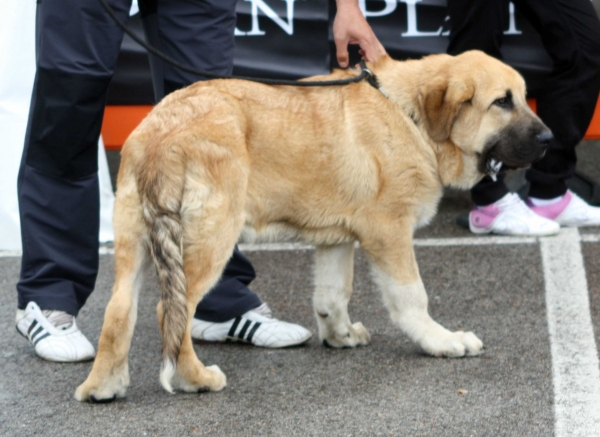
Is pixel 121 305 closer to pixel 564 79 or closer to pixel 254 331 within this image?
pixel 254 331

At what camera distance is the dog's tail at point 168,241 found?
9.36 ft

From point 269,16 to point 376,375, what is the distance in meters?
2.93

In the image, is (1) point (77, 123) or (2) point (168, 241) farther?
(1) point (77, 123)

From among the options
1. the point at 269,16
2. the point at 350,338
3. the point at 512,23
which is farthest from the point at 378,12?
the point at 350,338

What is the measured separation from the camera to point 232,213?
3037mm

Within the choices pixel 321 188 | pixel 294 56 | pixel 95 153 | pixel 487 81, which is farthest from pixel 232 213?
pixel 294 56

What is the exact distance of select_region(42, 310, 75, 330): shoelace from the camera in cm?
361

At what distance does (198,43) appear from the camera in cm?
360

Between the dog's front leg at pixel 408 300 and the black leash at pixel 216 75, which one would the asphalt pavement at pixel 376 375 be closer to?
the dog's front leg at pixel 408 300

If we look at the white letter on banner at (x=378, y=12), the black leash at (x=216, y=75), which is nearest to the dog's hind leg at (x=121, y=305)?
the black leash at (x=216, y=75)

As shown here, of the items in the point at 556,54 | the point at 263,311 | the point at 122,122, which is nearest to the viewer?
the point at 263,311

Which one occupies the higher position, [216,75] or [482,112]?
[216,75]

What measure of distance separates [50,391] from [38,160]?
98 centimetres

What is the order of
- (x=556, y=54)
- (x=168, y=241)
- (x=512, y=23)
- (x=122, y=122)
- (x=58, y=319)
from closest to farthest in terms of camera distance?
(x=168, y=241)
(x=58, y=319)
(x=556, y=54)
(x=512, y=23)
(x=122, y=122)
